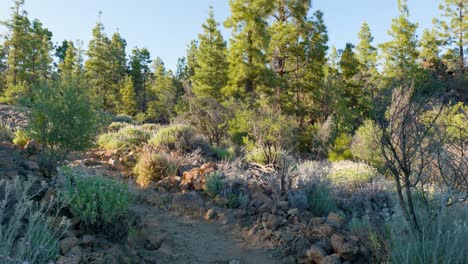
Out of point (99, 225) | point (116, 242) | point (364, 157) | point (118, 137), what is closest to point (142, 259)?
point (116, 242)

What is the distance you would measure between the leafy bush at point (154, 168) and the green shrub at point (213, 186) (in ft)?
3.70

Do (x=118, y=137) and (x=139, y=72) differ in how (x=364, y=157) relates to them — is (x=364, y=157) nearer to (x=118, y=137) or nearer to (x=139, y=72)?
(x=118, y=137)

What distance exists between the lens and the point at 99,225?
11.8ft

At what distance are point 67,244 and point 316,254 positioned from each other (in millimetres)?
2330

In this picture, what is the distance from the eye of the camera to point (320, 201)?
16.9 ft

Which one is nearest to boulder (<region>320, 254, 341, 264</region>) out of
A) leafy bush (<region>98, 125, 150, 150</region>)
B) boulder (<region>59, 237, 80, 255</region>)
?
boulder (<region>59, 237, 80, 255</region>)

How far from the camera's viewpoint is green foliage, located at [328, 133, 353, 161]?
15.3 meters

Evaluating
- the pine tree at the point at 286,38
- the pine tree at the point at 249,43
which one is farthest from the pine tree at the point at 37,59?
the pine tree at the point at 286,38

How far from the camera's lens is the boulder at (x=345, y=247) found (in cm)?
344

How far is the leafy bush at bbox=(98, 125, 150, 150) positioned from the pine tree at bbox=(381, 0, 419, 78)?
61.2 ft

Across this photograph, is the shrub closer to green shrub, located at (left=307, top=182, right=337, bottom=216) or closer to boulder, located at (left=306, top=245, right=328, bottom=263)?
boulder, located at (left=306, top=245, right=328, bottom=263)

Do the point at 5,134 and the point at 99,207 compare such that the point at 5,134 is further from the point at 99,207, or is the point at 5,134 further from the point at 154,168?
the point at 99,207

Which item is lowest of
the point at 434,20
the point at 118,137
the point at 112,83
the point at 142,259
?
the point at 142,259

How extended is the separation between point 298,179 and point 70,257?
370 cm
